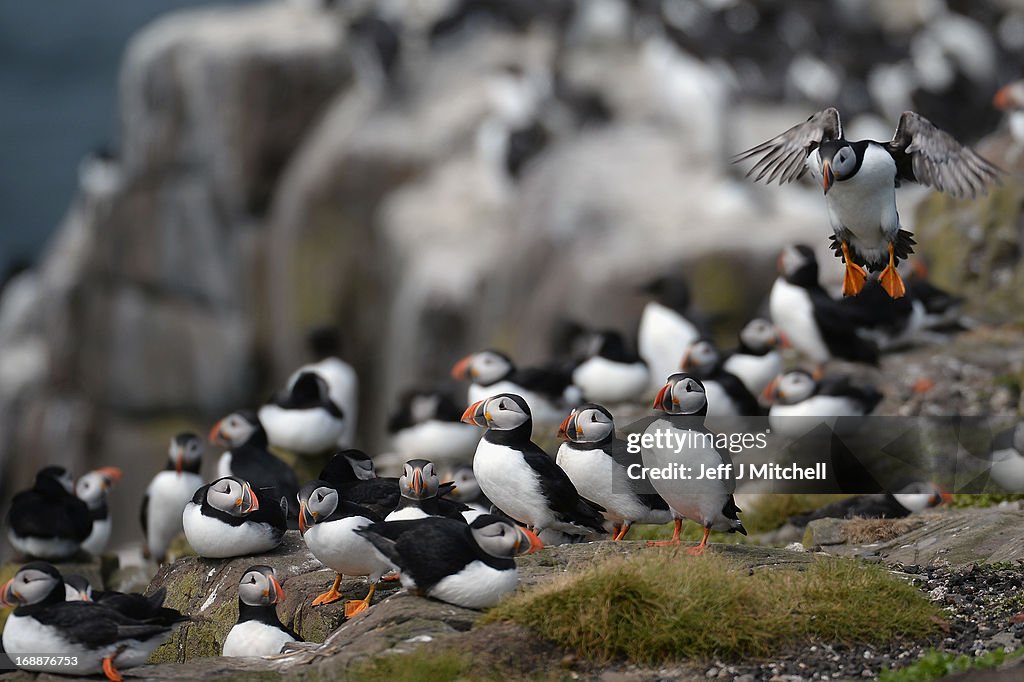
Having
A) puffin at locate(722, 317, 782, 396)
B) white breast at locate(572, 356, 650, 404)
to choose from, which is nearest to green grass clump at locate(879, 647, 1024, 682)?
puffin at locate(722, 317, 782, 396)

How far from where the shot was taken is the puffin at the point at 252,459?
7844 mm

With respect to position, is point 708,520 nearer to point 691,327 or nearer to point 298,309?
point 691,327

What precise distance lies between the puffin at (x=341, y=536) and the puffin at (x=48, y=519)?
3.38m

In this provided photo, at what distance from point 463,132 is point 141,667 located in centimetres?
1657

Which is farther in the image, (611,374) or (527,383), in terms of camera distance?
(611,374)

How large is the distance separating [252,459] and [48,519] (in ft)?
5.28

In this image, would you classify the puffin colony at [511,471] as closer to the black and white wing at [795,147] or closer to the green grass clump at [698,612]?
the black and white wing at [795,147]

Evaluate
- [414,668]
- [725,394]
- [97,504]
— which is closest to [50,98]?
[97,504]

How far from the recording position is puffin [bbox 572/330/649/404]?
10047mm

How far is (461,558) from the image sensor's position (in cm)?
516

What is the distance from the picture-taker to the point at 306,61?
→ 22.8m

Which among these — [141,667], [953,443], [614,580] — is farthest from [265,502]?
[953,443]

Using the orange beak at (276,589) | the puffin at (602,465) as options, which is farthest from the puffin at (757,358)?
the orange beak at (276,589)

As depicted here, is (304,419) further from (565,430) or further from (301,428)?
(565,430)
